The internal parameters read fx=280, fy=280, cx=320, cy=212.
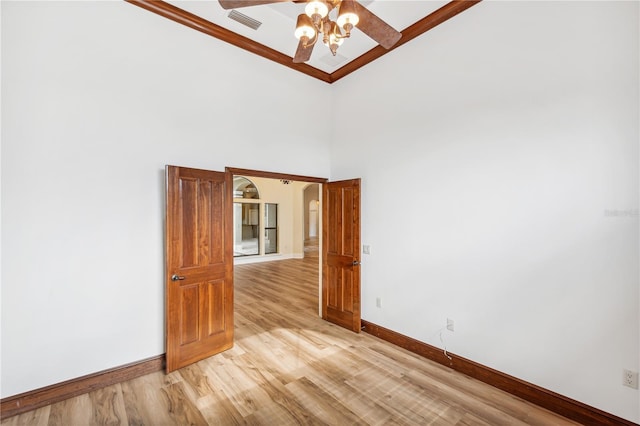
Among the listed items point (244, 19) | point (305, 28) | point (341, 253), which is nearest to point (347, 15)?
point (305, 28)

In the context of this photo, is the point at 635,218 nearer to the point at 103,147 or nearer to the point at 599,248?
the point at 599,248

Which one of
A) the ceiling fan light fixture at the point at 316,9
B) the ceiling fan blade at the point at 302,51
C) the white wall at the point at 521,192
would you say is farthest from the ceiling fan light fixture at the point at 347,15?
the white wall at the point at 521,192

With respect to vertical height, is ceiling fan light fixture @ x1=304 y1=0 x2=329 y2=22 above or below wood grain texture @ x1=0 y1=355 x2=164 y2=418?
above

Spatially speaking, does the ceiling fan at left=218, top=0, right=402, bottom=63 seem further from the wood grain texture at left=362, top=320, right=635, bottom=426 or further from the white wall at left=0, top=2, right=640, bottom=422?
the wood grain texture at left=362, top=320, right=635, bottom=426

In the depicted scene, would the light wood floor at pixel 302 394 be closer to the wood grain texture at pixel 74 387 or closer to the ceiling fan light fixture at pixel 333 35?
the wood grain texture at pixel 74 387

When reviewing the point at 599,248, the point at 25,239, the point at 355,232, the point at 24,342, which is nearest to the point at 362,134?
the point at 355,232

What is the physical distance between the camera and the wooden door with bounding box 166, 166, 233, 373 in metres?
2.94

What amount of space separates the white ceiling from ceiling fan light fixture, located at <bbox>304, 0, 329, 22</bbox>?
1492 millimetres

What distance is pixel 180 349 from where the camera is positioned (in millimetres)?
3010

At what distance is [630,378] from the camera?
2055mm

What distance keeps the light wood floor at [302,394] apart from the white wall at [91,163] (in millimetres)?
419

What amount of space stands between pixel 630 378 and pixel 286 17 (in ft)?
14.9

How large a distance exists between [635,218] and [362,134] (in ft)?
9.59

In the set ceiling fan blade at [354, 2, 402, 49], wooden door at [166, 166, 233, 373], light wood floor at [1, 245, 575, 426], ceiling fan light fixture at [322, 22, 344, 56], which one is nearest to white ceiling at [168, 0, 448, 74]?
ceiling fan blade at [354, 2, 402, 49]
